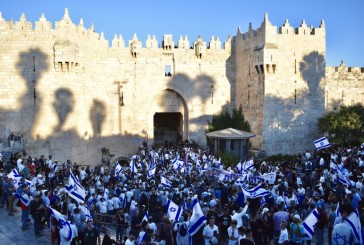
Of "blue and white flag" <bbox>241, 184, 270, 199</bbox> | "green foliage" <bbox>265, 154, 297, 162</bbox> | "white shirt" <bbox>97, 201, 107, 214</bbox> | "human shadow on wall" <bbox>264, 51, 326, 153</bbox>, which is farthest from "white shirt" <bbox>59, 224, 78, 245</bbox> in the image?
"human shadow on wall" <bbox>264, 51, 326, 153</bbox>

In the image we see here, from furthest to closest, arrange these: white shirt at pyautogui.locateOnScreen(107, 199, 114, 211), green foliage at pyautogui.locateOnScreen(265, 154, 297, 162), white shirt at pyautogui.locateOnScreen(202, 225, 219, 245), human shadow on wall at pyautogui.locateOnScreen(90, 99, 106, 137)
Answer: human shadow on wall at pyautogui.locateOnScreen(90, 99, 106, 137) < green foliage at pyautogui.locateOnScreen(265, 154, 297, 162) < white shirt at pyautogui.locateOnScreen(107, 199, 114, 211) < white shirt at pyautogui.locateOnScreen(202, 225, 219, 245)

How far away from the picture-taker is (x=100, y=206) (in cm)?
1276

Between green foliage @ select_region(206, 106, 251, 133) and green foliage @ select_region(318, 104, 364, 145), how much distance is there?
5699 mm

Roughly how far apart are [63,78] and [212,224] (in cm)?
1815

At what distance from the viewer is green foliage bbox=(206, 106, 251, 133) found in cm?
2953

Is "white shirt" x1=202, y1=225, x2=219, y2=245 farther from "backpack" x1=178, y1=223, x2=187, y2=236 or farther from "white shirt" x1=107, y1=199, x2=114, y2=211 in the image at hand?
"white shirt" x1=107, y1=199, x2=114, y2=211

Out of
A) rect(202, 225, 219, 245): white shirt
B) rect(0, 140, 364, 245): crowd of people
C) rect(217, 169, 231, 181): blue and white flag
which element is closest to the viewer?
rect(202, 225, 219, 245): white shirt

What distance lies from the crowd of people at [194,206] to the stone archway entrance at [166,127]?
1664cm

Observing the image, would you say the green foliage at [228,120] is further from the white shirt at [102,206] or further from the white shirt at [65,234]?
the white shirt at [65,234]

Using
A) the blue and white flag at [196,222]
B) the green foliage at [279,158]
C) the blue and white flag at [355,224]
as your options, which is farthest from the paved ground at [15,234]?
the green foliage at [279,158]

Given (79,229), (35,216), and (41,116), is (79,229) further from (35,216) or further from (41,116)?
(41,116)

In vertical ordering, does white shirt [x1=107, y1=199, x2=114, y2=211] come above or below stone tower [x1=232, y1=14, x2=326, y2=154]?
below

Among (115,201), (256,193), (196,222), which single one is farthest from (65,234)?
(256,193)

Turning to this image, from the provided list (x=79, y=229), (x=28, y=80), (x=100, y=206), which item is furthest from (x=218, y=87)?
(x=79, y=229)
